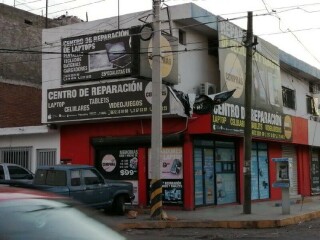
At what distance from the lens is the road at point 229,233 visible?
12.9 meters

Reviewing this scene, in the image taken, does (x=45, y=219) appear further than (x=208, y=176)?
No

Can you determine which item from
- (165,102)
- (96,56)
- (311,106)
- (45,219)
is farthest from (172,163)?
(311,106)

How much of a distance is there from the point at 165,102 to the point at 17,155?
8.58 meters

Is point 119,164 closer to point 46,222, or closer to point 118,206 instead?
point 118,206

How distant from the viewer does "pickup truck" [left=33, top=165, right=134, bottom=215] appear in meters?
15.6

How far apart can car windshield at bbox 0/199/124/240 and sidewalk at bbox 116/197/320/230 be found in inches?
392

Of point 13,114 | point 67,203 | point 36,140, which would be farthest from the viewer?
point 13,114

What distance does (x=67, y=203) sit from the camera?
165 inches

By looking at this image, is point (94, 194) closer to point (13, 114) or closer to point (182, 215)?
point (182, 215)

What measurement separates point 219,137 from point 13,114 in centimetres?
1124

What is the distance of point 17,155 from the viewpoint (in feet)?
76.2

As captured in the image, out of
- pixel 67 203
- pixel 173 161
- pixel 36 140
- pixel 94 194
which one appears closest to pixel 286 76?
pixel 173 161

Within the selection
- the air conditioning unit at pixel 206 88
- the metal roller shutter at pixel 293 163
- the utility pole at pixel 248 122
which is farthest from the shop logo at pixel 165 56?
the metal roller shutter at pixel 293 163

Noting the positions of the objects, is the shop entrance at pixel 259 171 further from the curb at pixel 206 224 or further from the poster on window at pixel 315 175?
the curb at pixel 206 224
